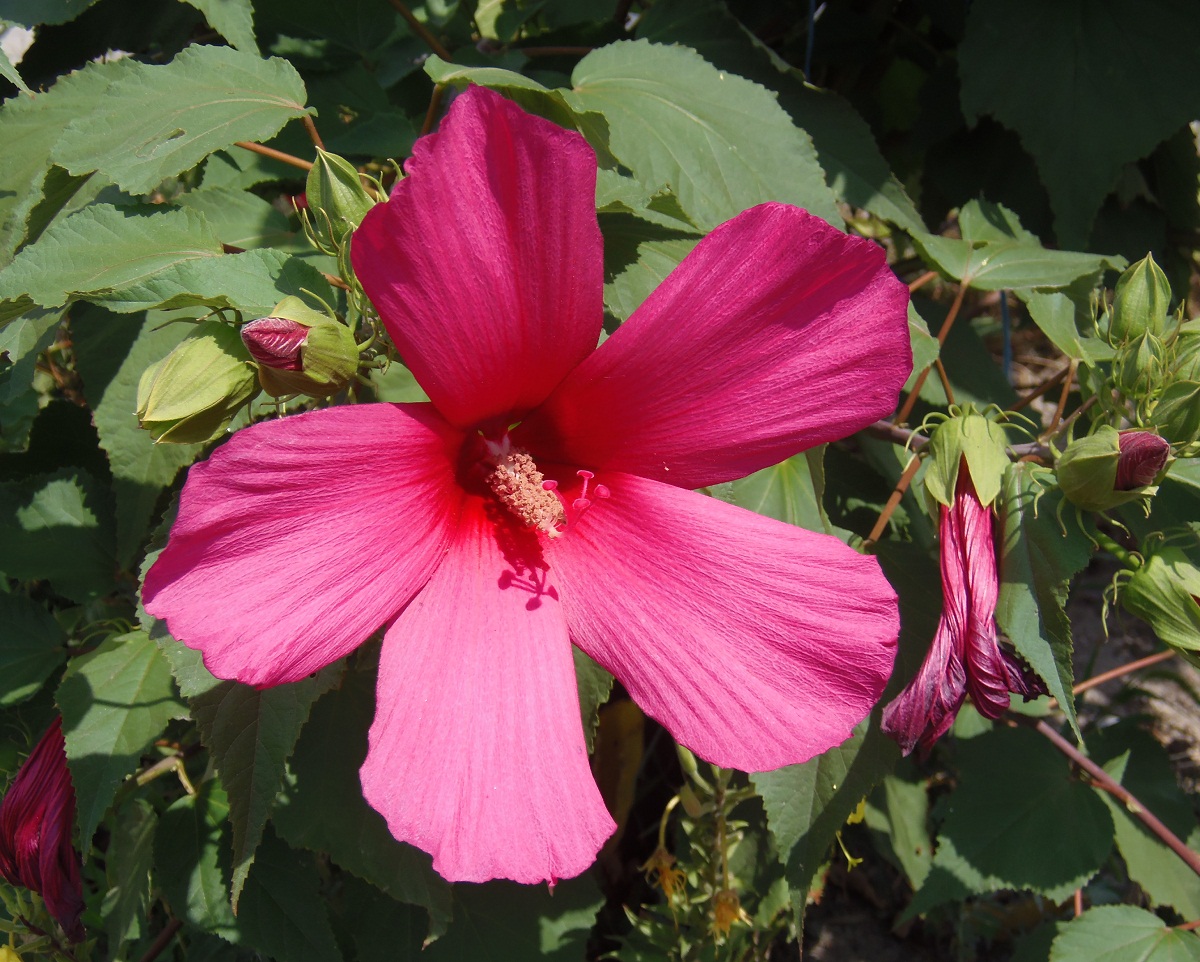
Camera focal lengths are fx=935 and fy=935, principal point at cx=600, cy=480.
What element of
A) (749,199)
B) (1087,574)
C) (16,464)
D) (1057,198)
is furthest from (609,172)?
(1087,574)

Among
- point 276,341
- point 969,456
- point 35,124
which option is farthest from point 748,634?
point 35,124

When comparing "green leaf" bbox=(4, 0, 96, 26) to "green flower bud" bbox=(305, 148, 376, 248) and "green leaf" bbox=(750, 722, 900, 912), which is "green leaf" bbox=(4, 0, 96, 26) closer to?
"green flower bud" bbox=(305, 148, 376, 248)

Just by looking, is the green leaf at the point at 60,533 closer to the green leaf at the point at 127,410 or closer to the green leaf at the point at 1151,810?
the green leaf at the point at 127,410

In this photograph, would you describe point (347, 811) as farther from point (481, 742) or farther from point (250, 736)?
point (481, 742)

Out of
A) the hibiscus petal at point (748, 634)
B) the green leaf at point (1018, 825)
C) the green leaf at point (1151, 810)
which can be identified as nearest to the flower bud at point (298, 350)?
the hibiscus petal at point (748, 634)

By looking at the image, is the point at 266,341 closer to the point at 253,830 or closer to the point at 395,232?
the point at 395,232
